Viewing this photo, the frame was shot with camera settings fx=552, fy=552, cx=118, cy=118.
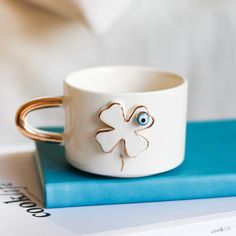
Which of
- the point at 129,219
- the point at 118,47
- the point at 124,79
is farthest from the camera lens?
the point at 118,47

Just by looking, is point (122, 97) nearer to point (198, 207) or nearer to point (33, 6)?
point (198, 207)

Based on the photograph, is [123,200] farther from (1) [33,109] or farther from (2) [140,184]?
(1) [33,109]

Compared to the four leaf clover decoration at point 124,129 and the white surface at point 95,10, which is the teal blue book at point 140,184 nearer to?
the four leaf clover decoration at point 124,129

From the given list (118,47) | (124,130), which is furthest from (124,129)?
(118,47)

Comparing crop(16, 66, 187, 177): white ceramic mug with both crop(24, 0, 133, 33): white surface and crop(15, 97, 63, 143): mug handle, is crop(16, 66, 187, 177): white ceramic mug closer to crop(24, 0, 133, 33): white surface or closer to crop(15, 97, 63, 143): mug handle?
crop(15, 97, 63, 143): mug handle

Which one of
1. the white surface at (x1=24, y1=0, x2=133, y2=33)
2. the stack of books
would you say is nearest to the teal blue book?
the stack of books

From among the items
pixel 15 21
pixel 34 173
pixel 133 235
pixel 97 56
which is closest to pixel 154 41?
pixel 97 56
